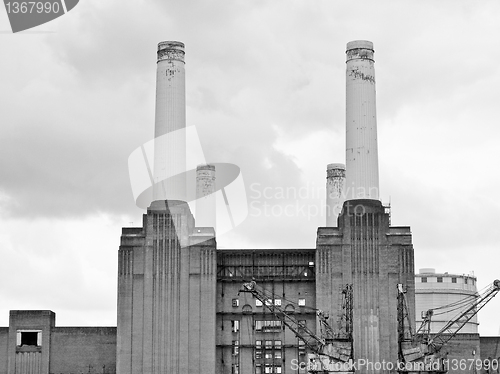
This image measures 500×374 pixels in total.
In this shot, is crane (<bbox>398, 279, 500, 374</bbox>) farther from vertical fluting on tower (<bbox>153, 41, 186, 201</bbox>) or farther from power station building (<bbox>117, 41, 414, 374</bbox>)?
vertical fluting on tower (<bbox>153, 41, 186, 201</bbox>)

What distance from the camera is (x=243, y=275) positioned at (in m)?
88.4

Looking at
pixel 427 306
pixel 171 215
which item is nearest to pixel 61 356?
pixel 171 215

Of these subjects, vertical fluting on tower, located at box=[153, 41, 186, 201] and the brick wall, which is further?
the brick wall

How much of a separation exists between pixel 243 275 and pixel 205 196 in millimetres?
13907

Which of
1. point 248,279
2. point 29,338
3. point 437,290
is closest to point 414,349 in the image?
point 248,279

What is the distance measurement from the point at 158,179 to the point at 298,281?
1470 centimetres

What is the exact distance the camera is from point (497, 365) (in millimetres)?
91562

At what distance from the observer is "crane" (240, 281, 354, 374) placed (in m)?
82.8

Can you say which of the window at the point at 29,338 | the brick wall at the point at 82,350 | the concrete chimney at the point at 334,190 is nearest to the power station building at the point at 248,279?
the brick wall at the point at 82,350

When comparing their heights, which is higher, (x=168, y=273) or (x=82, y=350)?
(x=168, y=273)

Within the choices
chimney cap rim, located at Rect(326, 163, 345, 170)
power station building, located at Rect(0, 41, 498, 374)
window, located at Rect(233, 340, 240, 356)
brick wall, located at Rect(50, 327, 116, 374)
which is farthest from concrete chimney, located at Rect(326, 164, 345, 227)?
brick wall, located at Rect(50, 327, 116, 374)

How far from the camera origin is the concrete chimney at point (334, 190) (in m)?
101

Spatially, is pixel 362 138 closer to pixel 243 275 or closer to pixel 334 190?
pixel 243 275

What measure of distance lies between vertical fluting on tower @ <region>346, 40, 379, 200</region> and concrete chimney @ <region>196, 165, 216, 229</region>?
703 inches
